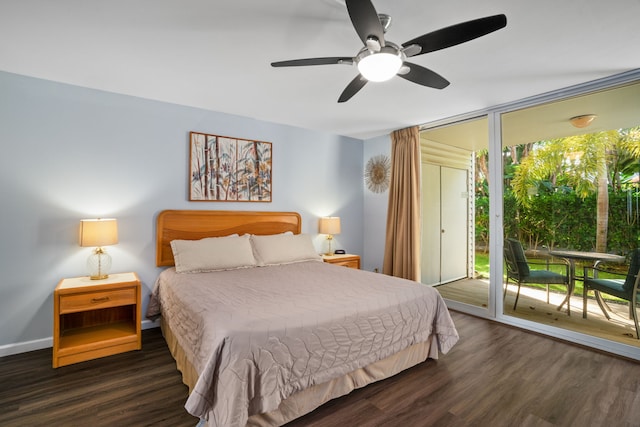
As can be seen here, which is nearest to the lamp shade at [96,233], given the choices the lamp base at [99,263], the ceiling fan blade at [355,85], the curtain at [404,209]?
the lamp base at [99,263]

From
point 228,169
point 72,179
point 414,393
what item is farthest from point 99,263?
point 414,393

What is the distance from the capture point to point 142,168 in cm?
328

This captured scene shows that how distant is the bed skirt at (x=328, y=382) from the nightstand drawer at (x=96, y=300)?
0.50 metres

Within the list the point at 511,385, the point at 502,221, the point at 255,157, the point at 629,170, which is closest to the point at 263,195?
the point at 255,157

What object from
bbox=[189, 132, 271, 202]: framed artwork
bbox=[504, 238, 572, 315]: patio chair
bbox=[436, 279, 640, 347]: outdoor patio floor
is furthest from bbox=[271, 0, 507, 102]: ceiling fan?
bbox=[436, 279, 640, 347]: outdoor patio floor

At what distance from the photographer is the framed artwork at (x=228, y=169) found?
357cm

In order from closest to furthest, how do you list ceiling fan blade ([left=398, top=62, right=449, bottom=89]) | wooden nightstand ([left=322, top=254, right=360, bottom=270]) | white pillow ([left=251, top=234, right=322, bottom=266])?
1. ceiling fan blade ([left=398, top=62, right=449, bottom=89])
2. white pillow ([left=251, top=234, right=322, bottom=266])
3. wooden nightstand ([left=322, top=254, right=360, bottom=270])

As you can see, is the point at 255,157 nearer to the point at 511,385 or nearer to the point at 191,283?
the point at 191,283

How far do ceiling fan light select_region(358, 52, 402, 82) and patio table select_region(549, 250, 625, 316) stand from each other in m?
2.74

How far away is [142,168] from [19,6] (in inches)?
63.8

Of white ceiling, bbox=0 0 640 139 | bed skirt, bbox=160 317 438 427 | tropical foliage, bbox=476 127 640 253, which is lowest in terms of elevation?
bed skirt, bbox=160 317 438 427

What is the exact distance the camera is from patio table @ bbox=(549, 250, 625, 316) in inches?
114

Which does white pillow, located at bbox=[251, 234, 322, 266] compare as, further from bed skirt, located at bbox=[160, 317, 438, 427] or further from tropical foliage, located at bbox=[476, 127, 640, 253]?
tropical foliage, located at bbox=[476, 127, 640, 253]

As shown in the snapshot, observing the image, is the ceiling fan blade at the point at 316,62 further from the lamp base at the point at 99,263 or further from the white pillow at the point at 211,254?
the lamp base at the point at 99,263
